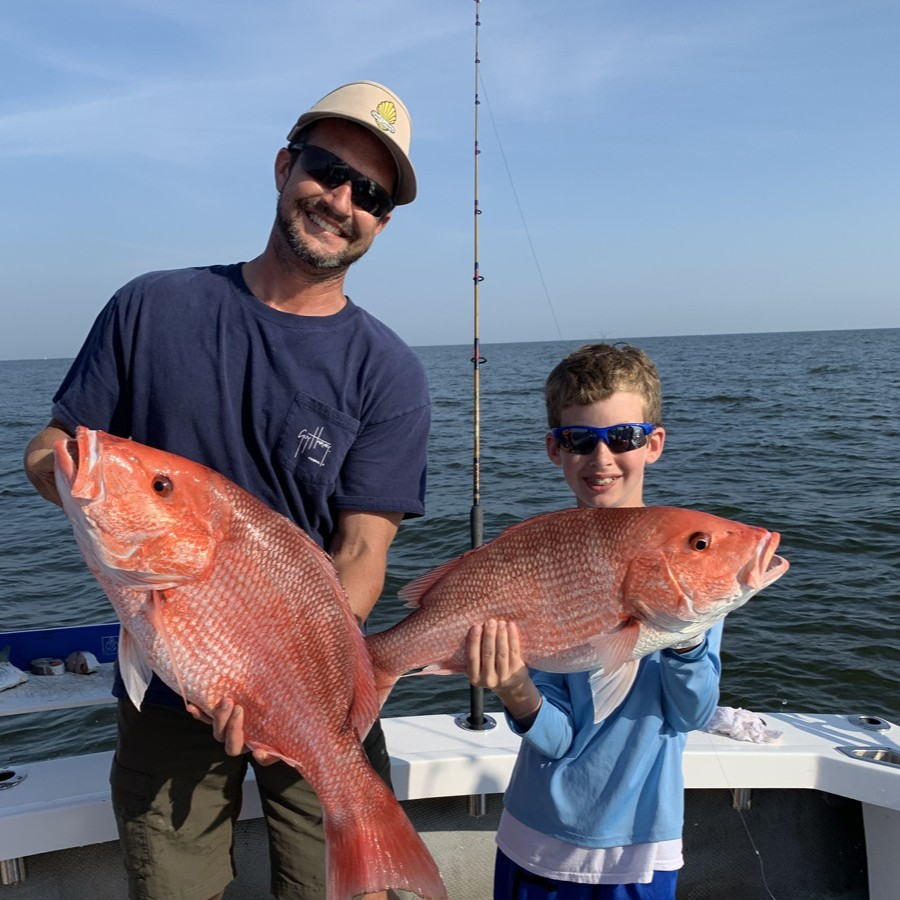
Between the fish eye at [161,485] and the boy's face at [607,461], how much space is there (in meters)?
1.20

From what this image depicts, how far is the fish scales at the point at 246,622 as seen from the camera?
187 cm

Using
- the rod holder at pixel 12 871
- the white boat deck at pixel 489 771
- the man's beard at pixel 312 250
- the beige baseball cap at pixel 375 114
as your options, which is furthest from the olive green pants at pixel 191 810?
the beige baseball cap at pixel 375 114

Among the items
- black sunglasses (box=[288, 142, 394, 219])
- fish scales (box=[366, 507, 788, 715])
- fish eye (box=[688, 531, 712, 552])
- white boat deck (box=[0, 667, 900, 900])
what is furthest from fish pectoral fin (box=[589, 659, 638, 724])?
black sunglasses (box=[288, 142, 394, 219])

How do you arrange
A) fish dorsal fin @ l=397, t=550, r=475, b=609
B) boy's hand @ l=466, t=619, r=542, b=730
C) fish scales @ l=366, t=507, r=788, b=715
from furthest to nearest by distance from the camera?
fish dorsal fin @ l=397, t=550, r=475, b=609
boy's hand @ l=466, t=619, r=542, b=730
fish scales @ l=366, t=507, r=788, b=715

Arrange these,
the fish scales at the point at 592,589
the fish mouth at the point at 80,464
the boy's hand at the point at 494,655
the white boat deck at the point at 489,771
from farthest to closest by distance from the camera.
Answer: the white boat deck at the point at 489,771
the boy's hand at the point at 494,655
the fish scales at the point at 592,589
the fish mouth at the point at 80,464

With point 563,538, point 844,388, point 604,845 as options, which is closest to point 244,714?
point 563,538

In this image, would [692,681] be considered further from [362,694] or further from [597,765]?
[362,694]

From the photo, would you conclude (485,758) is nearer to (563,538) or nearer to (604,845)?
(604,845)

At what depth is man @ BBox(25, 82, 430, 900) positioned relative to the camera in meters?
2.47

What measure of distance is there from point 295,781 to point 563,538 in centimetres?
120

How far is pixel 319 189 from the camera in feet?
8.38

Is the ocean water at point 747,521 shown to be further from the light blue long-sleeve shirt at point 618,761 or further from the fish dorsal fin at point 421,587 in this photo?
the fish dorsal fin at point 421,587

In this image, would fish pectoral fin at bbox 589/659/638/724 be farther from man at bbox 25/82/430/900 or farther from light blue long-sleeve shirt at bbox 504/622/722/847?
man at bbox 25/82/430/900

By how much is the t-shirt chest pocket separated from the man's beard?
1.32ft
